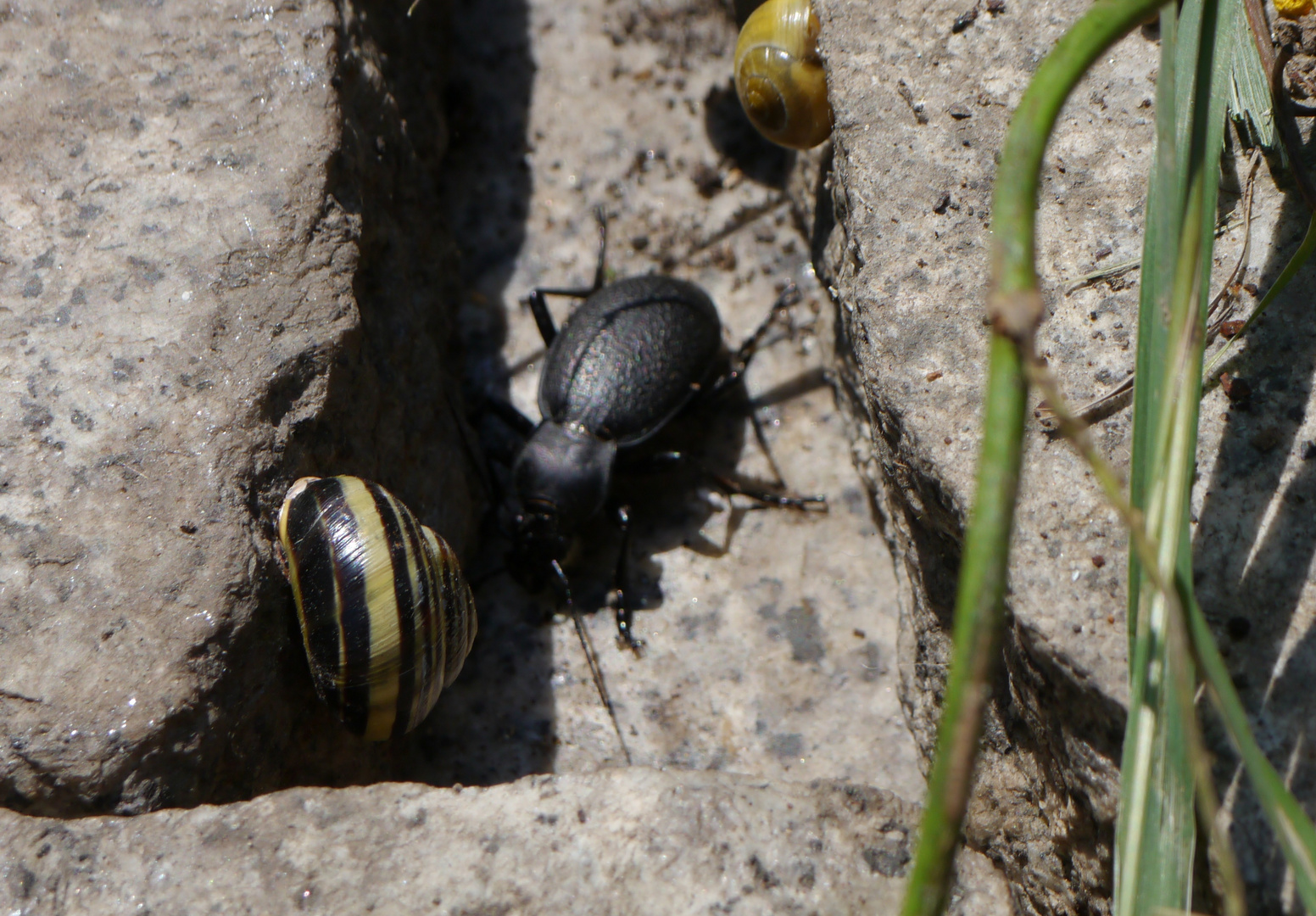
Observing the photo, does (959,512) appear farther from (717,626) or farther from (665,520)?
(665,520)

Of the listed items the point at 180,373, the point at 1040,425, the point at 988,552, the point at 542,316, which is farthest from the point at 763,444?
the point at 988,552

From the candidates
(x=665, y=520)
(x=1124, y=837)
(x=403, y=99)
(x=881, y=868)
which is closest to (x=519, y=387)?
(x=665, y=520)

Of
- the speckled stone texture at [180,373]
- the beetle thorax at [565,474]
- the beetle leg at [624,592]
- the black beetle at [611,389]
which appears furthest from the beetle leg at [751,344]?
the speckled stone texture at [180,373]

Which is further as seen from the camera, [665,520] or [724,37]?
[724,37]

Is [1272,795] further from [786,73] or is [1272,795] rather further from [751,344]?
[751,344]

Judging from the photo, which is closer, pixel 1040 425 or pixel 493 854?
pixel 493 854

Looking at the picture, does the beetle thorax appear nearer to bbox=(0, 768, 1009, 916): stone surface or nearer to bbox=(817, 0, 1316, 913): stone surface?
Answer: bbox=(817, 0, 1316, 913): stone surface

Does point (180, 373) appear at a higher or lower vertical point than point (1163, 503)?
higher
